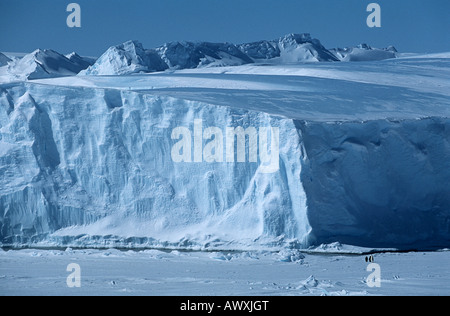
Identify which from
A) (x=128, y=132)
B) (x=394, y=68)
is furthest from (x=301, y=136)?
(x=394, y=68)

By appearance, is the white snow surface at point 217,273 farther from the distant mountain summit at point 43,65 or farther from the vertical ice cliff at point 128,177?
the distant mountain summit at point 43,65

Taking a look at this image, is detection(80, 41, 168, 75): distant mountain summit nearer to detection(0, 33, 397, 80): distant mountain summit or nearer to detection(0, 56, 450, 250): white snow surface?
detection(0, 33, 397, 80): distant mountain summit

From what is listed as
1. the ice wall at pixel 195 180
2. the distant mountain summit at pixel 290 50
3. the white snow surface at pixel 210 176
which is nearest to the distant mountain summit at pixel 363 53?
the distant mountain summit at pixel 290 50

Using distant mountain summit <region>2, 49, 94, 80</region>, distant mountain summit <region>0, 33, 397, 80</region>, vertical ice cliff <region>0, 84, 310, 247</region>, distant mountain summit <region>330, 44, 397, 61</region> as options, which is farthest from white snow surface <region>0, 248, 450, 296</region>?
distant mountain summit <region>330, 44, 397, 61</region>

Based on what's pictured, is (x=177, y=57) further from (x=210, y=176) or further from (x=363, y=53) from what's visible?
(x=210, y=176)

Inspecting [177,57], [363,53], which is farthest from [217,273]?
[363,53]
